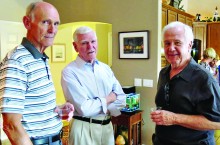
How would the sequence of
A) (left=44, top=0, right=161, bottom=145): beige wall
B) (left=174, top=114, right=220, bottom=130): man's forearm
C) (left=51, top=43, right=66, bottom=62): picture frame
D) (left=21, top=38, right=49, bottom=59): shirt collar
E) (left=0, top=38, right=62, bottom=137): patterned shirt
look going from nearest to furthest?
(left=0, top=38, right=62, bottom=137): patterned shirt, (left=21, top=38, right=49, bottom=59): shirt collar, (left=174, top=114, right=220, bottom=130): man's forearm, (left=44, top=0, right=161, bottom=145): beige wall, (left=51, top=43, right=66, bottom=62): picture frame

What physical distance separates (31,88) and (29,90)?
0.6 inches

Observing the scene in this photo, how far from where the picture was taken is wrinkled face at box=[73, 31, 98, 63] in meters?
2.11

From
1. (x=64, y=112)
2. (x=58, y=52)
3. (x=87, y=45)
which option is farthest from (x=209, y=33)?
(x=64, y=112)

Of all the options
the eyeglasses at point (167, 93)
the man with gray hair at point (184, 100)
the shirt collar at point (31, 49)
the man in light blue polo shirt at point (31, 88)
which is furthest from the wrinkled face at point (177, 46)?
the shirt collar at point (31, 49)

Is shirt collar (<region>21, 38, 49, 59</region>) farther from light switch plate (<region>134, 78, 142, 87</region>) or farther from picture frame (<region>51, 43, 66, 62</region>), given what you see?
picture frame (<region>51, 43, 66, 62</region>)

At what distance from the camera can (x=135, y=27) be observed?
3943 millimetres

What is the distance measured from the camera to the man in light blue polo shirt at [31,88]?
1256 millimetres

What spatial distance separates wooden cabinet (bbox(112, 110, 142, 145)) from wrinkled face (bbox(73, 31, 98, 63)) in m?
1.75

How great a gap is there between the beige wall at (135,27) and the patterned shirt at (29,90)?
8.24 feet

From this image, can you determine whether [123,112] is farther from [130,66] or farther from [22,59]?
[22,59]

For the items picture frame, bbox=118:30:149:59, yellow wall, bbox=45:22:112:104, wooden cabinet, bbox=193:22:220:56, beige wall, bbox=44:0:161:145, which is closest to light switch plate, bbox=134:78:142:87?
beige wall, bbox=44:0:161:145

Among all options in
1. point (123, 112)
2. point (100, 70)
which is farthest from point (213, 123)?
point (123, 112)

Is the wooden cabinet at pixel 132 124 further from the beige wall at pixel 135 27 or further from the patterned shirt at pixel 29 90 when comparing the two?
the patterned shirt at pixel 29 90

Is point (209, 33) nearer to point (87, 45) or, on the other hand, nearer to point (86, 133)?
point (87, 45)
